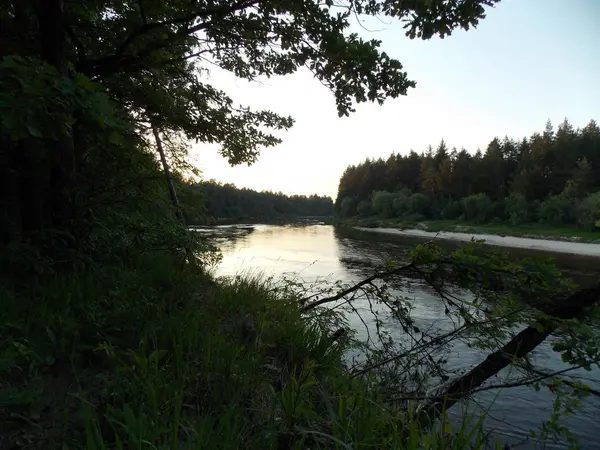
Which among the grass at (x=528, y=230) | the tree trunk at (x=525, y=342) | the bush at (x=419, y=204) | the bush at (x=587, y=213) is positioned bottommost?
the grass at (x=528, y=230)

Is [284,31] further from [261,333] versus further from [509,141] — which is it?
[509,141]

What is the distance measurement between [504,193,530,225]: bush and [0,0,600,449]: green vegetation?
61068mm

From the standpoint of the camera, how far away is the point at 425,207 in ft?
254

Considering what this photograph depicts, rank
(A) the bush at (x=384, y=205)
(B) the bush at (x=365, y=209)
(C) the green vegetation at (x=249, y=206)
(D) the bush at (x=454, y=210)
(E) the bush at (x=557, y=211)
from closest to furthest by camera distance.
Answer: (E) the bush at (x=557, y=211) → (D) the bush at (x=454, y=210) → (A) the bush at (x=384, y=205) → (B) the bush at (x=365, y=209) → (C) the green vegetation at (x=249, y=206)

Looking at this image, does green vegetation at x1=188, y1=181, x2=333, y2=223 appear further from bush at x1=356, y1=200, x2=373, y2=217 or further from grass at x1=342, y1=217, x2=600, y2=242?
grass at x1=342, y1=217, x2=600, y2=242

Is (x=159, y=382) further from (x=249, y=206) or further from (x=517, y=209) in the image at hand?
(x=249, y=206)

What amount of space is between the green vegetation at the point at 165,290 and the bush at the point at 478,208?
6632 cm

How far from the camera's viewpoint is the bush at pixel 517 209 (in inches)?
2195

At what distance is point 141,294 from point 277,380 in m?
1.85

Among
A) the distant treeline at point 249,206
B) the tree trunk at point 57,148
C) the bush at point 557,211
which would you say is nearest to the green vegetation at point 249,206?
the distant treeline at point 249,206

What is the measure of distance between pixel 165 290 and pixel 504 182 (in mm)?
84660

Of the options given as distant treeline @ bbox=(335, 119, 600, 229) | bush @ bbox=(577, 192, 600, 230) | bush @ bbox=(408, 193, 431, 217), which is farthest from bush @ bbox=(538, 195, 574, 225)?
bush @ bbox=(408, 193, 431, 217)

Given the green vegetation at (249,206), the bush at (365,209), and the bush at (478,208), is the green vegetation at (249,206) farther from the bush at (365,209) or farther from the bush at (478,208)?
the bush at (478,208)

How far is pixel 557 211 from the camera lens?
165 feet
